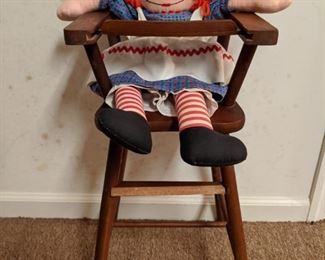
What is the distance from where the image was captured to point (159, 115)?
30.2 inches

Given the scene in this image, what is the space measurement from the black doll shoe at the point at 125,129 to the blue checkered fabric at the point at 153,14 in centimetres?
22

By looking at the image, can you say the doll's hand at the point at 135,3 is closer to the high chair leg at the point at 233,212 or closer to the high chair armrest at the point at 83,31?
the high chair armrest at the point at 83,31

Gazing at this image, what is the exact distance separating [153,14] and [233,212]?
1.47ft

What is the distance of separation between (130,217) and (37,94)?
45 cm

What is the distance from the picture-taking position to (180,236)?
1.14m

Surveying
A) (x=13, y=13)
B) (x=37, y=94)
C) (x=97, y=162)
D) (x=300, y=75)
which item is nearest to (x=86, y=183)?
(x=97, y=162)

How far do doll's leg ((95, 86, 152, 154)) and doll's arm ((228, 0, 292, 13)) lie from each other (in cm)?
27

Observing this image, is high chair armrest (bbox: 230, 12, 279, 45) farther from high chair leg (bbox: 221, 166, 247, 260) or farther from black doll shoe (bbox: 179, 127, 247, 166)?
high chair leg (bbox: 221, 166, 247, 260)

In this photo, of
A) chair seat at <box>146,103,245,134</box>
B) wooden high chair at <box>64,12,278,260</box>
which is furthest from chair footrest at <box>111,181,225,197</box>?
chair seat at <box>146,103,245,134</box>

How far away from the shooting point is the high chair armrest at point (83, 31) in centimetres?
63

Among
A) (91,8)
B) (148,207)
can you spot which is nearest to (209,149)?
(91,8)

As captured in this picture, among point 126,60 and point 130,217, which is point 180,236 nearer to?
point 130,217

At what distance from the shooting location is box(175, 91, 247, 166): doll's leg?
2.17ft

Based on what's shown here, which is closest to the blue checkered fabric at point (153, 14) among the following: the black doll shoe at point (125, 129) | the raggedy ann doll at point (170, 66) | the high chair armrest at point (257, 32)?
the raggedy ann doll at point (170, 66)
